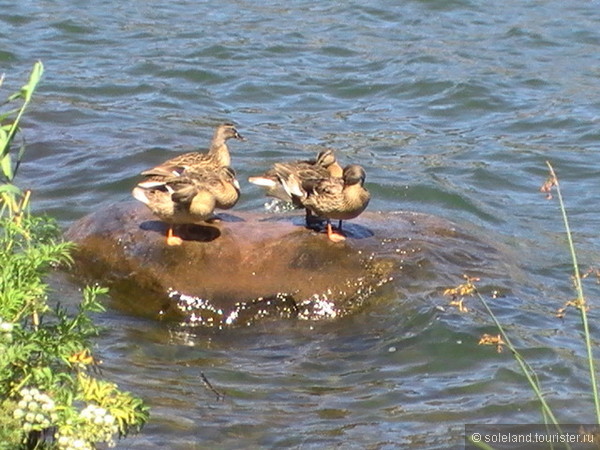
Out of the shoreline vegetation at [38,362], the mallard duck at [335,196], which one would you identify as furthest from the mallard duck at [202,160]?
the shoreline vegetation at [38,362]

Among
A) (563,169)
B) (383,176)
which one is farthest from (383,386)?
(563,169)

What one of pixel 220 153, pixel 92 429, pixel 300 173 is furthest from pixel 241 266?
pixel 92 429

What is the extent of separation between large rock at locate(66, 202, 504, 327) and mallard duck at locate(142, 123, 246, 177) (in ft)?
1.09

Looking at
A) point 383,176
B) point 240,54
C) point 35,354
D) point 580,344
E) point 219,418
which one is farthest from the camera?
point 240,54

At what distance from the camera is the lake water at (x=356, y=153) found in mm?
7352

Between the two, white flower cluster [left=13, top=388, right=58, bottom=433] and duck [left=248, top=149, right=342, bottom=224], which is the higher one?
white flower cluster [left=13, top=388, right=58, bottom=433]

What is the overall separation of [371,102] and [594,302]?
615 centimetres

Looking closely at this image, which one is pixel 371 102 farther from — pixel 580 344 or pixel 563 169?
pixel 580 344

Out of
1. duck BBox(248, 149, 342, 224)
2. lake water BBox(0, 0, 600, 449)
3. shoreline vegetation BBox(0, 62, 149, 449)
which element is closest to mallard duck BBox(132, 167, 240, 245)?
duck BBox(248, 149, 342, 224)

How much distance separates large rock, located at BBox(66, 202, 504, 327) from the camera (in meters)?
8.38

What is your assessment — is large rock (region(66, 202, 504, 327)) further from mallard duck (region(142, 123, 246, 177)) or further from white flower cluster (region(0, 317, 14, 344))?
white flower cluster (region(0, 317, 14, 344))

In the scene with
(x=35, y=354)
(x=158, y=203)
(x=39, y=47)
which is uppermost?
(x=35, y=354)

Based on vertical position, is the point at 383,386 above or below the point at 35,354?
below

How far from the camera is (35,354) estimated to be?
469 cm
